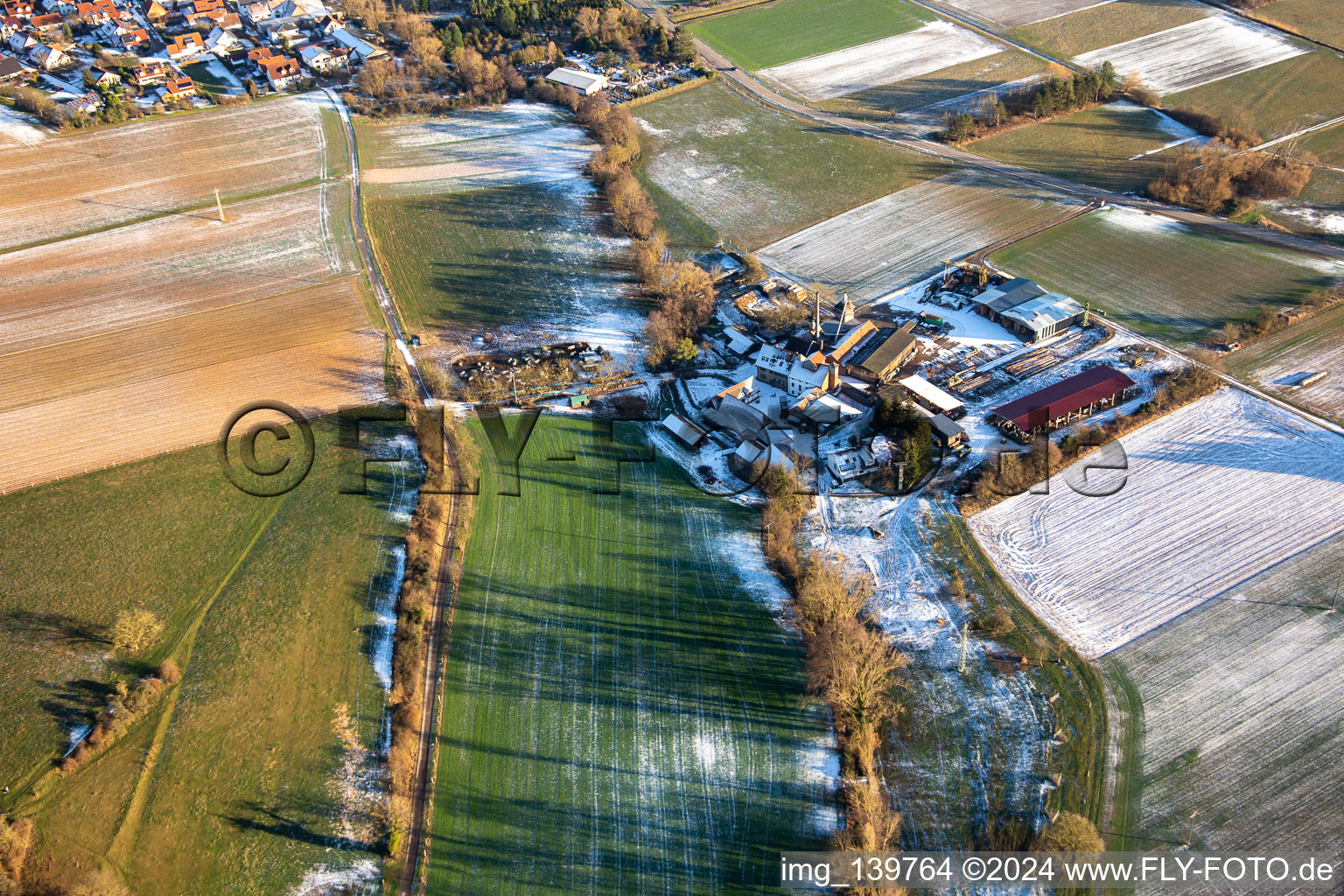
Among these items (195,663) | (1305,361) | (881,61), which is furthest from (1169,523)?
(881,61)

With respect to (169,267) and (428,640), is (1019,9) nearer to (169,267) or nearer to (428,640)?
(169,267)

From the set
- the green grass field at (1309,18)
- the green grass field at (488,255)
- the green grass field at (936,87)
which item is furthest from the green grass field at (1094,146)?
the green grass field at (488,255)

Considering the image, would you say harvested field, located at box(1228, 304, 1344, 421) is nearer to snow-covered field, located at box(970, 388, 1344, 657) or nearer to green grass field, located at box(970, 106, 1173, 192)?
snow-covered field, located at box(970, 388, 1344, 657)

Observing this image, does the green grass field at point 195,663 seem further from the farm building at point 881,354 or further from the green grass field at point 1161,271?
the green grass field at point 1161,271

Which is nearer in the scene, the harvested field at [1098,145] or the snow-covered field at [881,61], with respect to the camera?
the harvested field at [1098,145]

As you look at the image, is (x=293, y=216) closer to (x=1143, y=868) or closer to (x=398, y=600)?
(x=398, y=600)

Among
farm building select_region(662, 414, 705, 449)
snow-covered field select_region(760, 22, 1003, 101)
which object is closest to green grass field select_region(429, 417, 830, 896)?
farm building select_region(662, 414, 705, 449)
